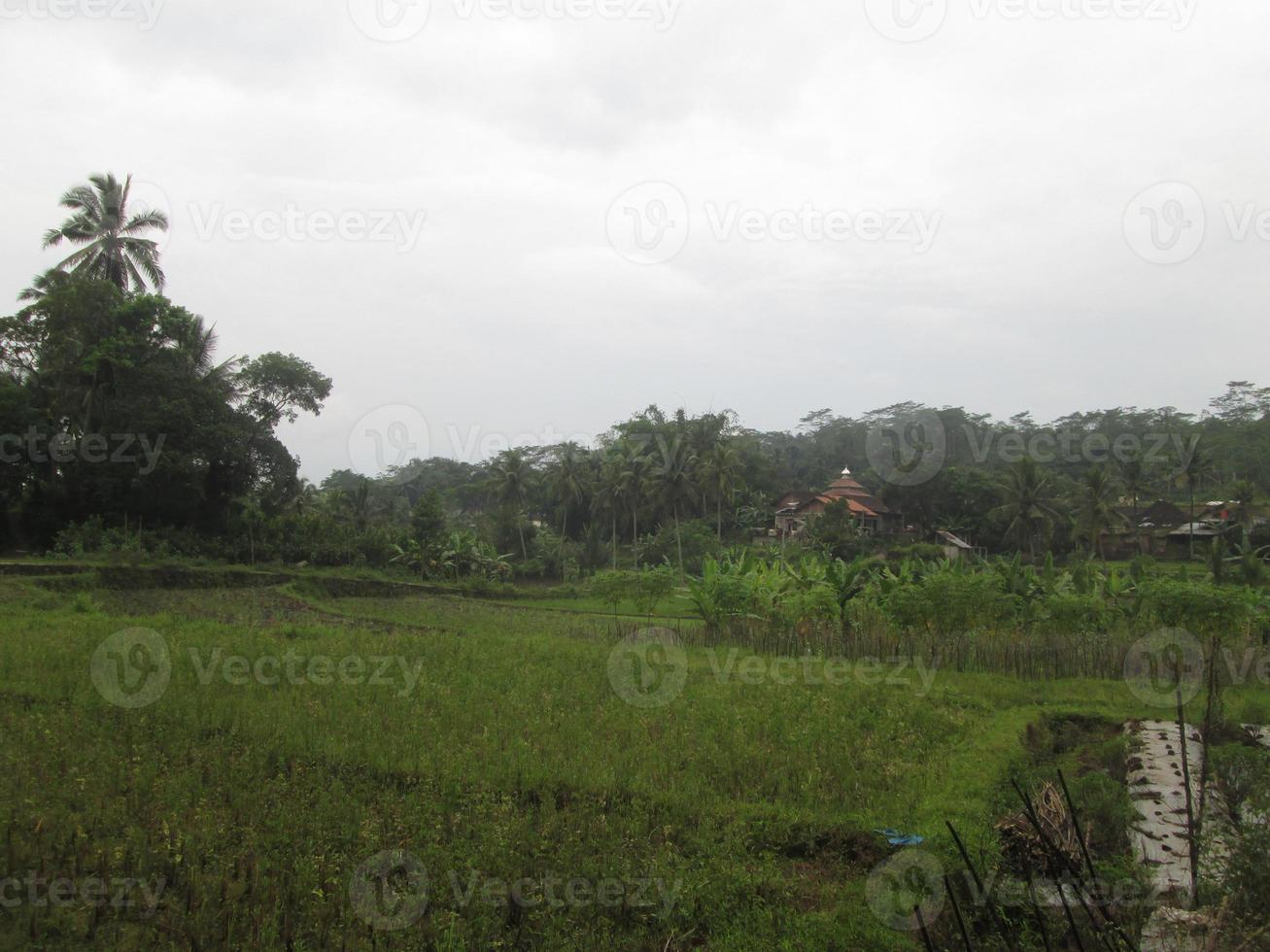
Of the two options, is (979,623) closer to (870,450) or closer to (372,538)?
(372,538)

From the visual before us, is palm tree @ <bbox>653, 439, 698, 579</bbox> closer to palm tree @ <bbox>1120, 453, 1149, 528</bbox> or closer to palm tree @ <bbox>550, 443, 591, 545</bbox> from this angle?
palm tree @ <bbox>550, 443, 591, 545</bbox>

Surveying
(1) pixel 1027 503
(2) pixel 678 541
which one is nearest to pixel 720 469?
(2) pixel 678 541

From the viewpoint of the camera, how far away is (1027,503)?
38.4 m

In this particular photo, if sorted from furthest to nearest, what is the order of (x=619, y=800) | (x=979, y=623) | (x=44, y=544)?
(x=44, y=544), (x=979, y=623), (x=619, y=800)

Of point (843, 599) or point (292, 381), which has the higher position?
point (292, 381)

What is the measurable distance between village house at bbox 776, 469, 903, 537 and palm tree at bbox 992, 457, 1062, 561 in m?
6.52

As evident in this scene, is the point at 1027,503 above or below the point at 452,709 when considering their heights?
above

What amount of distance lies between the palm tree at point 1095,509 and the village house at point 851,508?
31.2 feet

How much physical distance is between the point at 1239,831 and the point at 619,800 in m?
4.12

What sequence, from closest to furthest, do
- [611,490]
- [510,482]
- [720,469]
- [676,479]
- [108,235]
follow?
[108,235]
[720,469]
[676,479]
[611,490]
[510,482]

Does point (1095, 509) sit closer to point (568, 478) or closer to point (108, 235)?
point (568, 478)

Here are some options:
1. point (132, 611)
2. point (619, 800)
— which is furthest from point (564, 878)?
point (132, 611)

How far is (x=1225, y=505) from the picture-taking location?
3756cm

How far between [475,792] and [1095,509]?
3580 cm
